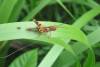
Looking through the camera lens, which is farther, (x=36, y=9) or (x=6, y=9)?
(x=36, y=9)

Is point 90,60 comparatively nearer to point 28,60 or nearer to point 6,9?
point 28,60

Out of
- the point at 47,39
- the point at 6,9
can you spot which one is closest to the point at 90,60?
the point at 47,39

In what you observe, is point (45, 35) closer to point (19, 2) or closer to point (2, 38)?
point (2, 38)

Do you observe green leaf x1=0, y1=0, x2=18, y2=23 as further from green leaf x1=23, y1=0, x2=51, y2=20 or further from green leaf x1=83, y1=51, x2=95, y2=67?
green leaf x1=83, y1=51, x2=95, y2=67

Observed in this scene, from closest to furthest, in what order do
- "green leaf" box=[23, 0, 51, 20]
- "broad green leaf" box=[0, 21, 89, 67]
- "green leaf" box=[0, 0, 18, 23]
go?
"broad green leaf" box=[0, 21, 89, 67] → "green leaf" box=[0, 0, 18, 23] → "green leaf" box=[23, 0, 51, 20]

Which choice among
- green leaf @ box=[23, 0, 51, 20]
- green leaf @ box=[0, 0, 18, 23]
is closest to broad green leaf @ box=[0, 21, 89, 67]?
green leaf @ box=[0, 0, 18, 23]

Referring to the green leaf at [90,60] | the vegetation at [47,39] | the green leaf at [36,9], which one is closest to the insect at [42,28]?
the vegetation at [47,39]

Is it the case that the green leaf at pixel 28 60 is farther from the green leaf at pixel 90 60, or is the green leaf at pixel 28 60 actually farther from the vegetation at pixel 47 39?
the green leaf at pixel 90 60

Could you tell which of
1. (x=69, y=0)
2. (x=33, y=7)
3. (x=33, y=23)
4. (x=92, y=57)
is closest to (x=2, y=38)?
(x=33, y=23)
